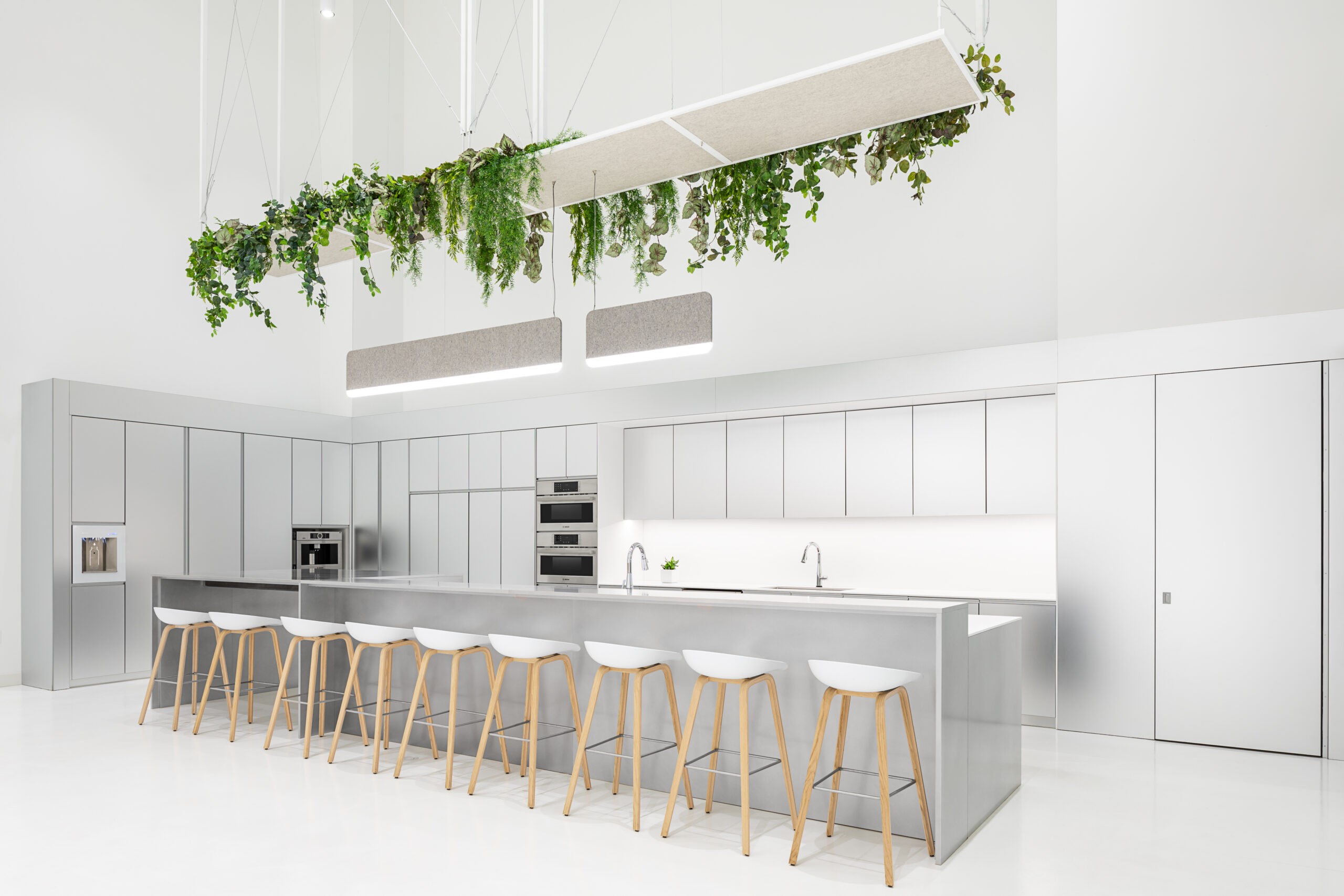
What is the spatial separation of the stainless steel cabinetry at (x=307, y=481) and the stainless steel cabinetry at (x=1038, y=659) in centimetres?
696

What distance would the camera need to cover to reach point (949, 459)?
20.2 feet

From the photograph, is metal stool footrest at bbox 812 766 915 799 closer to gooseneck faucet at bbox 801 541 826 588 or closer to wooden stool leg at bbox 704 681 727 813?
wooden stool leg at bbox 704 681 727 813

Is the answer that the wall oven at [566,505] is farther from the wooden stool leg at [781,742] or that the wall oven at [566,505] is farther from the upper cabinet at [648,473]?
the wooden stool leg at [781,742]

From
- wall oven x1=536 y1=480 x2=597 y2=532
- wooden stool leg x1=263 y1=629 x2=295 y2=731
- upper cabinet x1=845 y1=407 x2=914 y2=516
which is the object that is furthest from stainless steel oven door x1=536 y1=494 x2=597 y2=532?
wooden stool leg x1=263 y1=629 x2=295 y2=731

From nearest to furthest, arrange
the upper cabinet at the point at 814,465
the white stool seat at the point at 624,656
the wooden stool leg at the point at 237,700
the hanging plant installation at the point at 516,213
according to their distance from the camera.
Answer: the white stool seat at the point at 624,656, the hanging plant installation at the point at 516,213, the wooden stool leg at the point at 237,700, the upper cabinet at the point at 814,465

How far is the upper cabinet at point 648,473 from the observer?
24.9 ft

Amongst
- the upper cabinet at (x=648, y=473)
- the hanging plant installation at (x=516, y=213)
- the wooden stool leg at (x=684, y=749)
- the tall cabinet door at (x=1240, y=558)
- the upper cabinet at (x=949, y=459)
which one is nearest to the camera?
the wooden stool leg at (x=684, y=749)

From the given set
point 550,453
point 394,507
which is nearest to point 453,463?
point 394,507

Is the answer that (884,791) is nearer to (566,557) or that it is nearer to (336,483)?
(566,557)

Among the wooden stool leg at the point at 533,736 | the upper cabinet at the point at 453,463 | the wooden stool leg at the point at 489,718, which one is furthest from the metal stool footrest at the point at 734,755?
the upper cabinet at the point at 453,463

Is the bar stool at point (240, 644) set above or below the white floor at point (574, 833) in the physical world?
above

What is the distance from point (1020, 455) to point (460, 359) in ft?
12.6

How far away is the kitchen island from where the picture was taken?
3.56 metres

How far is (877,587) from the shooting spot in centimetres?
668
